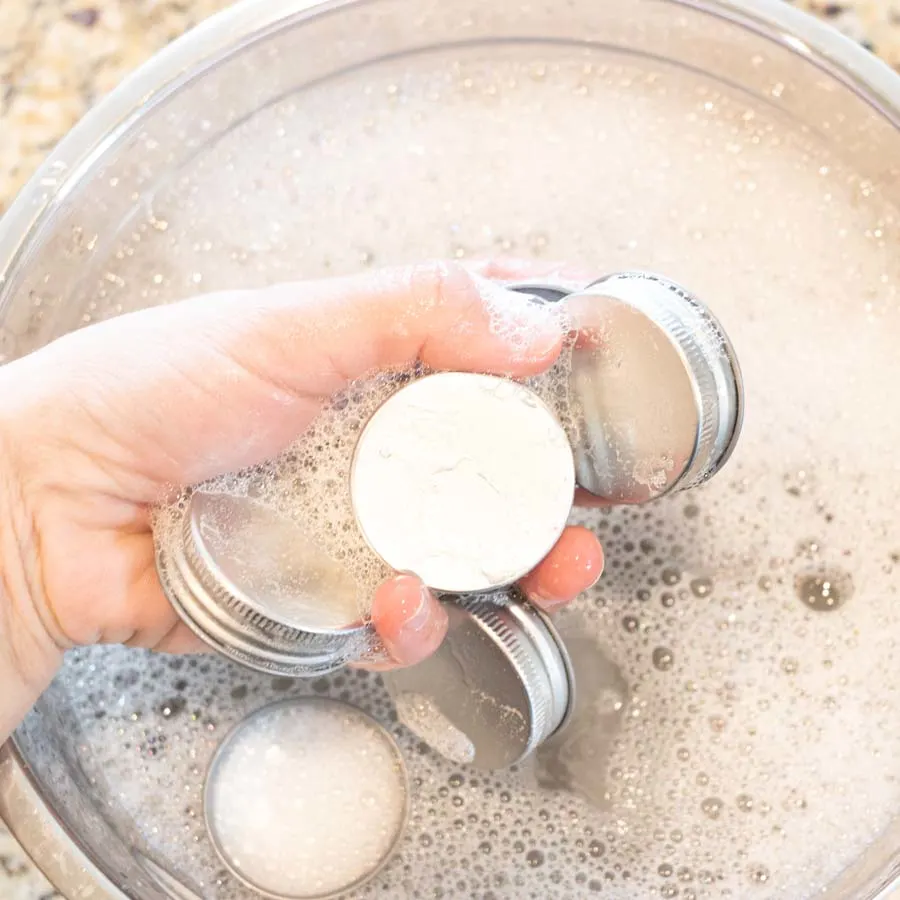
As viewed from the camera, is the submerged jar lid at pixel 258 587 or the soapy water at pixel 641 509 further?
the soapy water at pixel 641 509

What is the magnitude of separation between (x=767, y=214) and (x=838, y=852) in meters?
0.42

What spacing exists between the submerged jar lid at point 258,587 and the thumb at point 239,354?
4 centimetres

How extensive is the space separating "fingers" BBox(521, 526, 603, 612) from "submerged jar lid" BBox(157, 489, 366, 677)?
107mm

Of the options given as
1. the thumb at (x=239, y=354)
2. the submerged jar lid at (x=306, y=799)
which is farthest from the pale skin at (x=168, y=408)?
the submerged jar lid at (x=306, y=799)

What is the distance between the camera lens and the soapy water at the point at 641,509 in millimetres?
601

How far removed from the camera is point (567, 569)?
569 millimetres

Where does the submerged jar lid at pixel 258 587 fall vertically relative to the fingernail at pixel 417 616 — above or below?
below

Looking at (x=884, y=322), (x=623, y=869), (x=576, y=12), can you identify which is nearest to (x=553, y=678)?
(x=623, y=869)

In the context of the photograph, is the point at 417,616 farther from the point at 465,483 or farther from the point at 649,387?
the point at 649,387

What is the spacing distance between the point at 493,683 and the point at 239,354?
9.1 inches

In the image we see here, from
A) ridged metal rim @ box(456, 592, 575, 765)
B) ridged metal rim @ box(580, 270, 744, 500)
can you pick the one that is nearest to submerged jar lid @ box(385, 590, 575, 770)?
ridged metal rim @ box(456, 592, 575, 765)

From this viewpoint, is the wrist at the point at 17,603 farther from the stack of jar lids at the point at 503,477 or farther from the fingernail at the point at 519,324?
the fingernail at the point at 519,324

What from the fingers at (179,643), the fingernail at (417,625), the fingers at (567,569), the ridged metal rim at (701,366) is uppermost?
the ridged metal rim at (701,366)

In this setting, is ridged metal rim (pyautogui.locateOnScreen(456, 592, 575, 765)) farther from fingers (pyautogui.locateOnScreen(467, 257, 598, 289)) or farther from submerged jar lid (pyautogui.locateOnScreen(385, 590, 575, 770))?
fingers (pyautogui.locateOnScreen(467, 257, 598, 289))
